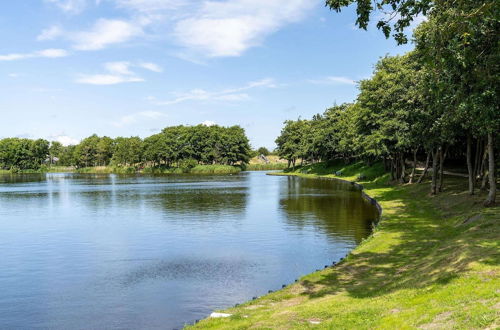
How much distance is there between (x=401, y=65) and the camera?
6244 centimetres

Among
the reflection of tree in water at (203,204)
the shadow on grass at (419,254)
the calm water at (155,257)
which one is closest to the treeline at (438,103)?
the shadow on grass at (419,254)

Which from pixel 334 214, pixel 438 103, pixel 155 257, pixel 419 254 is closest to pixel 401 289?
pixel 419 254

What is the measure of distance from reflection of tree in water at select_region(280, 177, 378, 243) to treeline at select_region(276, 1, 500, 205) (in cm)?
853

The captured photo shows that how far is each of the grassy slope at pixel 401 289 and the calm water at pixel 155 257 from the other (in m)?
3.26

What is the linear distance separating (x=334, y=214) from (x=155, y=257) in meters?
23.4

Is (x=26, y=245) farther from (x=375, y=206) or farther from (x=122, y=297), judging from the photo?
(x=375, y=206)

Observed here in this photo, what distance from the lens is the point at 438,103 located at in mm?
32156

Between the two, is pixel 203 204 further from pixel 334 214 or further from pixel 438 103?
pixel 438 103

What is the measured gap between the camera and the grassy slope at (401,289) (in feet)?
41.4

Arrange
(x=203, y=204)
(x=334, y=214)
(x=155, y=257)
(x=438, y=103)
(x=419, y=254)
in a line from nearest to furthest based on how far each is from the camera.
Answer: (x=419, y=254), (x=155, y=257), (x=438, y=103), (x=334, y=214), (x=203, y=204)

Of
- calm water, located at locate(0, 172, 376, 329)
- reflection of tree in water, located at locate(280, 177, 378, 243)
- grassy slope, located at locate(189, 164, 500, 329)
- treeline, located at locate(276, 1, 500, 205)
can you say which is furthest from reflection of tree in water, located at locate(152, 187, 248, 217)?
grassy slope, located at locate(189, 164, 500, 329)

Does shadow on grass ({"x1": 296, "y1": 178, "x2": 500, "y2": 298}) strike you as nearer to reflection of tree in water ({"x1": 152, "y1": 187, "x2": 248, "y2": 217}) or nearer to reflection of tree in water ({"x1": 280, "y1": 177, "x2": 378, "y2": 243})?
reflection of tree in water ({"x1": 280, "y1": 177, "x2": 378, "y2": 243})

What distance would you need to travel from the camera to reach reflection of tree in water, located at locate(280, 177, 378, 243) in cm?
3779

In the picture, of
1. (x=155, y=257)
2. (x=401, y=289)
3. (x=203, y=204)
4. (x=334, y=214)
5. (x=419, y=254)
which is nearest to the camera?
(x=401, y=289)
